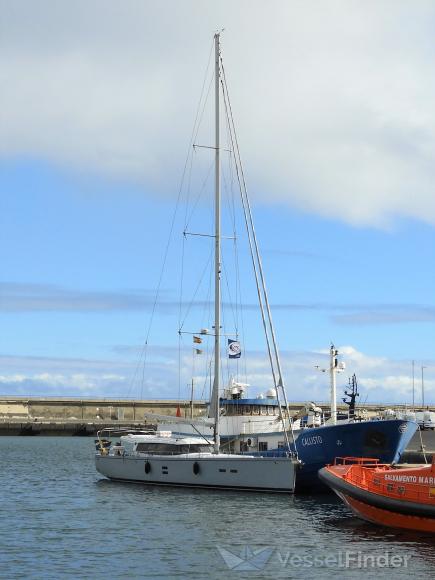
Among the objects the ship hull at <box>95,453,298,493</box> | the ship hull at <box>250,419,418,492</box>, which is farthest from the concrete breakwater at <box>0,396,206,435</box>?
the ship hull at <box>250,419,418,492</box>

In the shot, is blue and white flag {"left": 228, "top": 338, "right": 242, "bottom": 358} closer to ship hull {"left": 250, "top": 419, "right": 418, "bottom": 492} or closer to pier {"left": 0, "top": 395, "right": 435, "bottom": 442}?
ship hull {"left": 250, "top": 419, "right": 418, "bottom": 492}

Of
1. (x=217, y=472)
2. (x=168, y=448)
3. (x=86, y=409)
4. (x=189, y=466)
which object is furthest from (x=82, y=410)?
(x=217, y=472)

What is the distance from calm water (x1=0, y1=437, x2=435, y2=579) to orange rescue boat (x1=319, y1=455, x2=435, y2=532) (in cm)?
60

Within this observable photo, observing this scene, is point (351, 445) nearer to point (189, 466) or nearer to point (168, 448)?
point (189, 466)

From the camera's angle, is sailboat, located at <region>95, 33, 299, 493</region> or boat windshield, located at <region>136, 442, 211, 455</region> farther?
boat windshield, located at <region>136, 442, 211, 455</region>

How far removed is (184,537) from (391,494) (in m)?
7.66

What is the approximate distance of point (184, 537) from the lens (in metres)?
30.2

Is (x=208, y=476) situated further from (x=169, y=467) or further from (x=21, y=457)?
(x=21, y=457)

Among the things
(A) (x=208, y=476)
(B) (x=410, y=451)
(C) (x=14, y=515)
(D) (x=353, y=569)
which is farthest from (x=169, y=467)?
(B) (x=410, y=451)

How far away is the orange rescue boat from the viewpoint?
30469 mm

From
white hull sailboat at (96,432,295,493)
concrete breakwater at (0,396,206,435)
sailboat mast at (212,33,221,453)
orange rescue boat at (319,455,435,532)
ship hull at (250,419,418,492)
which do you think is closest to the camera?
orange rescue boat at (319,455,435,532)

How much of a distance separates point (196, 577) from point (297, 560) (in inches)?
153

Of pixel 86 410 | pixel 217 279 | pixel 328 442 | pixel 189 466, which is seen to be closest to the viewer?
pixel 328 442

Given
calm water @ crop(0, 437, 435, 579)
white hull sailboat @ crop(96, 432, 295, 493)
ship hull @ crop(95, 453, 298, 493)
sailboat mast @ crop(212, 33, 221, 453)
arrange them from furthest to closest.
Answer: sailboat mast @ crop(212, 33, 221, 453)
white hull sailboat @ crop(96, 432, 295, 493)
ship hull @ crop(95, 453, 298, 493)
calm water @ crop(0, 437, 435, 579)
